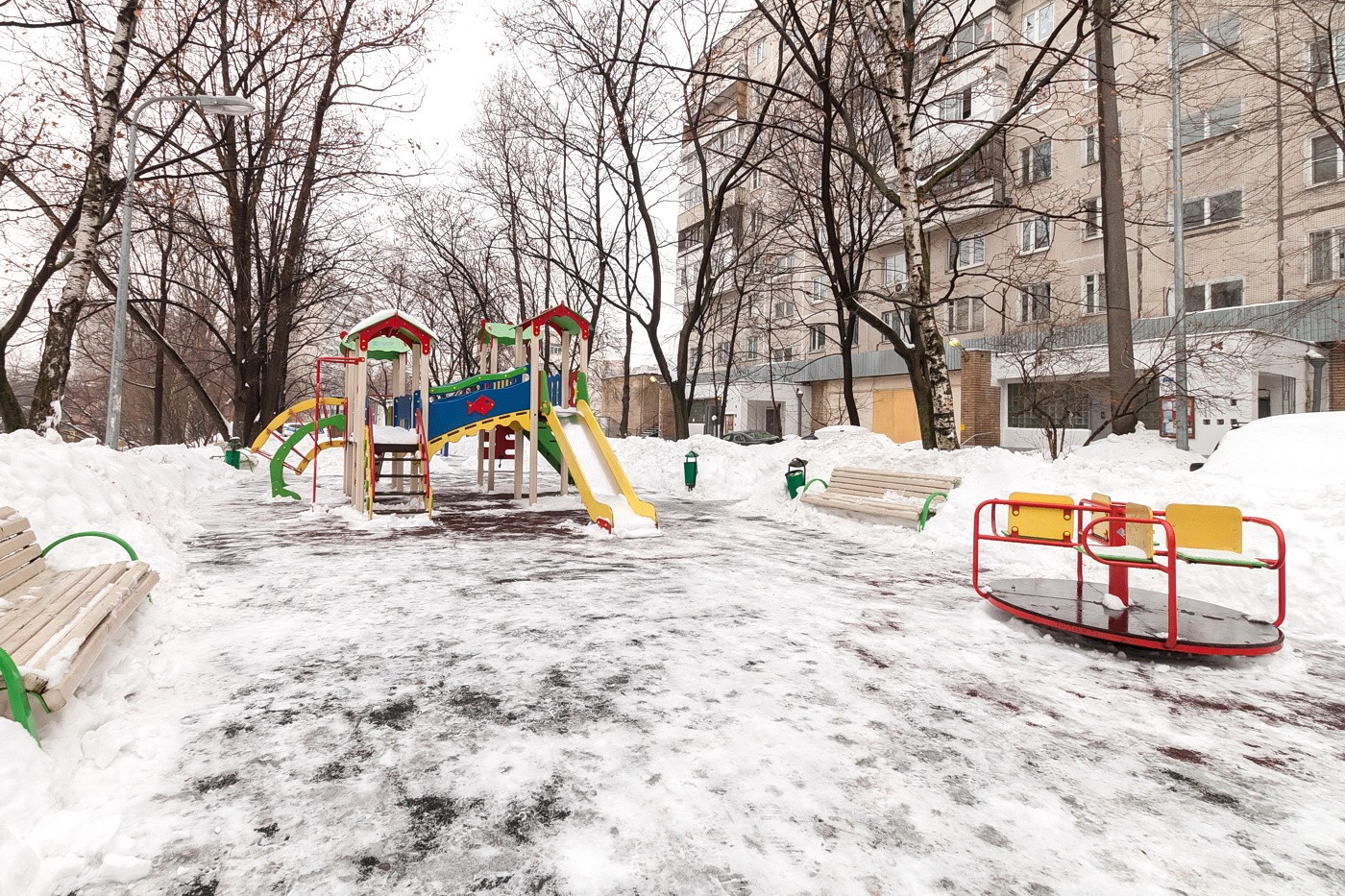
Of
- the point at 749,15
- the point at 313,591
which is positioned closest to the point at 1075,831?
the point at 313,591

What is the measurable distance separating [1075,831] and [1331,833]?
1.03 m

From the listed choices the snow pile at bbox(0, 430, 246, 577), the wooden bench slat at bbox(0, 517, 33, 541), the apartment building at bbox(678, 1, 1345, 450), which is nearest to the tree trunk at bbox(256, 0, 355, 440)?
the apartment building at bbox(678, 1, 1345, 450)

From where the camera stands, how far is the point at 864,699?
12.5ft

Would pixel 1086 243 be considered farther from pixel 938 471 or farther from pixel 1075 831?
pixel 1075 831

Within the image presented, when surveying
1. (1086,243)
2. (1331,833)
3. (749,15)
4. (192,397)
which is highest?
(749,15)

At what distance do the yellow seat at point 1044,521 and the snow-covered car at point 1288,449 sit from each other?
323cm

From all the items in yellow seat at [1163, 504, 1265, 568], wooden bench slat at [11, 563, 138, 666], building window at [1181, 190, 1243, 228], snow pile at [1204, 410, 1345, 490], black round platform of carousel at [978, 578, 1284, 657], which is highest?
building window at [1181, 190, 1243, 228]

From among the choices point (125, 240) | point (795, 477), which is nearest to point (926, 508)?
point (795, 477)

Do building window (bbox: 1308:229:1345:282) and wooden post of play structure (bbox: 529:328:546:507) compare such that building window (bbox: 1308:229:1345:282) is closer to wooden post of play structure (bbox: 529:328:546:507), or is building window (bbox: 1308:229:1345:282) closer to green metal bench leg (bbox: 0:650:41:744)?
wooden post of play structure (bbox: 529:328:546:507)

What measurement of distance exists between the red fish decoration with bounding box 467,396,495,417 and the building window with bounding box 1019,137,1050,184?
86.5ft

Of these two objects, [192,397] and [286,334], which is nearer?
[286,334]

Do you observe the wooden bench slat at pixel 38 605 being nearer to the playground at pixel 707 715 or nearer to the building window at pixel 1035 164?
the playground at pixel 707 715

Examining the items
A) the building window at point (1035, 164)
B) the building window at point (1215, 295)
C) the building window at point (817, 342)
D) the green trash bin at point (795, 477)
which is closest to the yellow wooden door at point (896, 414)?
the building window at point (817, 342)

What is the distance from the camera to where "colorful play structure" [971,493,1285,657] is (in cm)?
449
